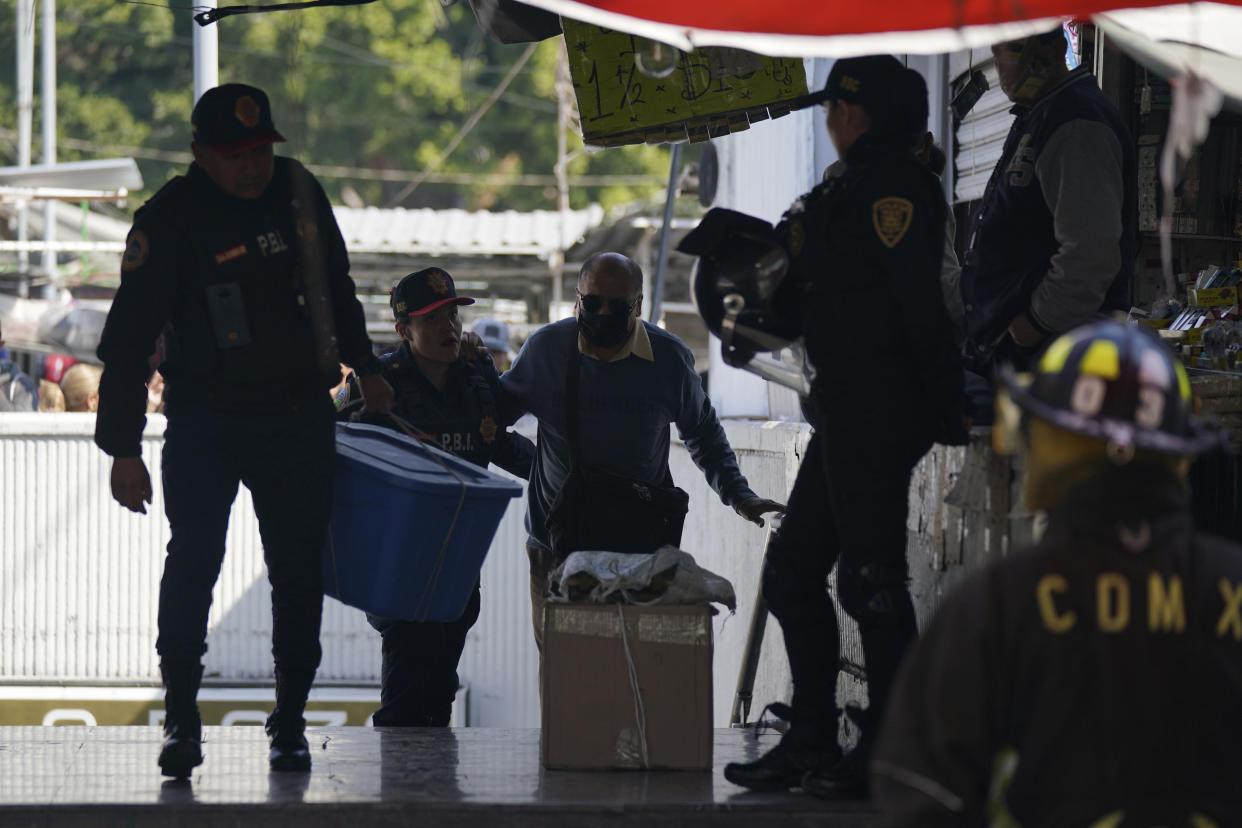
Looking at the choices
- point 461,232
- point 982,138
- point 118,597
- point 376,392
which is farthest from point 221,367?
point 461,232

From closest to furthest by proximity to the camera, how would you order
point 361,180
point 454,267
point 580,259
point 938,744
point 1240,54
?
point 938,744, point 1240,54, point 454,267, point 580,259, point 361,180

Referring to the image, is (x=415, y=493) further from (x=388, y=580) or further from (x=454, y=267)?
Answer: (x=454, y=267)

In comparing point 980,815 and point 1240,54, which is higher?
point 1240,54

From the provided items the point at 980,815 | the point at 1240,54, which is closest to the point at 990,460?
the point at 1240,54

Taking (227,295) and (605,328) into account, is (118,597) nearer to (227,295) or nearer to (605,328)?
(605,328)

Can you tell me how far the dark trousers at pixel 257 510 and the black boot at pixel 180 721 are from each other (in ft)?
0.12

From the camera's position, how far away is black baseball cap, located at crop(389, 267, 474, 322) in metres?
5.76

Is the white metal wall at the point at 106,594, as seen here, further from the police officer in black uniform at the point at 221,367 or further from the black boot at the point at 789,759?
the black boot at the point at 789,759

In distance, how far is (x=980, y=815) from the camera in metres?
2.26

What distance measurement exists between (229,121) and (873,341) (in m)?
1.96

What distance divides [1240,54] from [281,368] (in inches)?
108

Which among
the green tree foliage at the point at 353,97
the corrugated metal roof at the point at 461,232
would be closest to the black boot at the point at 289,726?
the corrugated metal roof at the point at 461,232

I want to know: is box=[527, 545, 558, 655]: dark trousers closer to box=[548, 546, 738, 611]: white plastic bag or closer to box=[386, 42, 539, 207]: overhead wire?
box=[548, 546, 738, 611]: white plastic bag

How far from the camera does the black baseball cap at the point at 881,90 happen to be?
13.2ft
